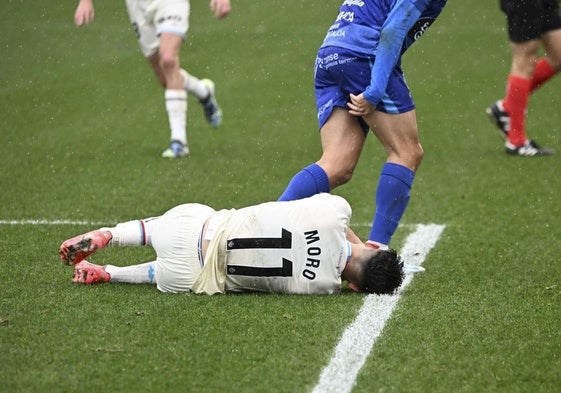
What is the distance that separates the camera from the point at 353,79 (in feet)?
19.4

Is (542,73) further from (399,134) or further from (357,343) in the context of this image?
(357,343)

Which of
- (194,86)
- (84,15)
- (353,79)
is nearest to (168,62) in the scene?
(194,86)

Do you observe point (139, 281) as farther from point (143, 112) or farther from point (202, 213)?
point (143, 112)

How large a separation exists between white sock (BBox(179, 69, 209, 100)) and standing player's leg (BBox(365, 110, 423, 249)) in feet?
15.9

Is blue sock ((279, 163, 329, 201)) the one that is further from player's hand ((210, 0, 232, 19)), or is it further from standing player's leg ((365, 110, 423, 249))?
player's hand ((210, 0, 232, 19))

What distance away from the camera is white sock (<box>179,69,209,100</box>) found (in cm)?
1061

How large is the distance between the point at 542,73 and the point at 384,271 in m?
5.17

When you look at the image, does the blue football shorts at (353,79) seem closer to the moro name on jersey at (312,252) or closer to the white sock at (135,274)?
the moro name on jersey at (312,252)

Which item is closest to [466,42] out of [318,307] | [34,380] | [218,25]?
[218,25]

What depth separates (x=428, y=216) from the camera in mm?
7758

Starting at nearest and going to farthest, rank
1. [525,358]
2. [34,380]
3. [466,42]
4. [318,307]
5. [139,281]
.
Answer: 1. [34,380]
2. [525,358]
3. [318,307]
4. [139,281]
5. [466,42]

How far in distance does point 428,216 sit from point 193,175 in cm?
210

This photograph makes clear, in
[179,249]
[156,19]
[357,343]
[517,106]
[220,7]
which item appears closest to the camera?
[357,343]

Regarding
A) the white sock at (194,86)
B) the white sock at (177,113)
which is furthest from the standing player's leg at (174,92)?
the white sock at (194,86)
